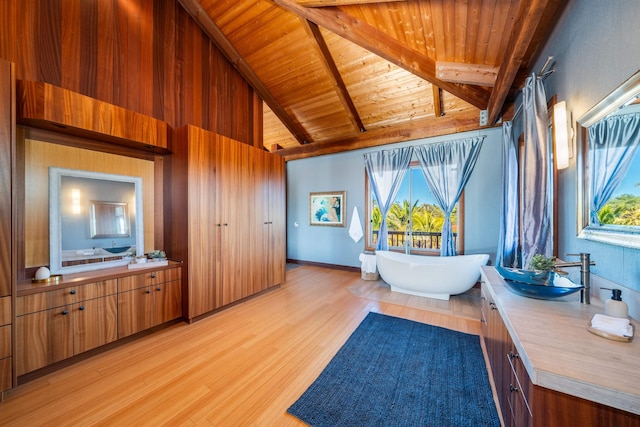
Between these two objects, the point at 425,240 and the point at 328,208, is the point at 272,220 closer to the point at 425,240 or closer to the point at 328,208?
the point at 328,208

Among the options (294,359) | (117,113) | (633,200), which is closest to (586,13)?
(633,200)

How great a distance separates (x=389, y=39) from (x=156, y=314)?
14.0ft

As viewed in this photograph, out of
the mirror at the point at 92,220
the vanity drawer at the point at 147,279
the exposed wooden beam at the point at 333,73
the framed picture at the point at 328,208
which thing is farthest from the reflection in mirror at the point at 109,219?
the framed picture at the point at 328,208

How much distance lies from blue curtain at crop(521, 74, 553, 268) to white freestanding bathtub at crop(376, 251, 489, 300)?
4.20ft

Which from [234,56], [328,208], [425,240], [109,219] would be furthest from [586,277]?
[234,56]

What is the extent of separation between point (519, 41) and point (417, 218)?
112 inches

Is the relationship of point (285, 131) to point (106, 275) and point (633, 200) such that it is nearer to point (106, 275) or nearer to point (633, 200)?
point (106, 275)

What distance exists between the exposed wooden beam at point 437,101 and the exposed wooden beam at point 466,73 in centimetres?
70

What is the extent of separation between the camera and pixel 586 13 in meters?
1.53

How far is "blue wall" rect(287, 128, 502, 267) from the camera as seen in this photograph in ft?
12.1

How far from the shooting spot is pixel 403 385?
171 centimetres

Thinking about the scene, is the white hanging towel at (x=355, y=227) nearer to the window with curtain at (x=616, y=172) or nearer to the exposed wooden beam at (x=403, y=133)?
the exposed wooden beam at (x=403, y=133)

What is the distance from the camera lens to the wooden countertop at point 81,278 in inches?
69.4

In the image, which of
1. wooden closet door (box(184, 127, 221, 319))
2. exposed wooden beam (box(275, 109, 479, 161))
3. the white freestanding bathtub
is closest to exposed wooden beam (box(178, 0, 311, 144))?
exposed wooden beam (box(275, 109, 479, 161))
